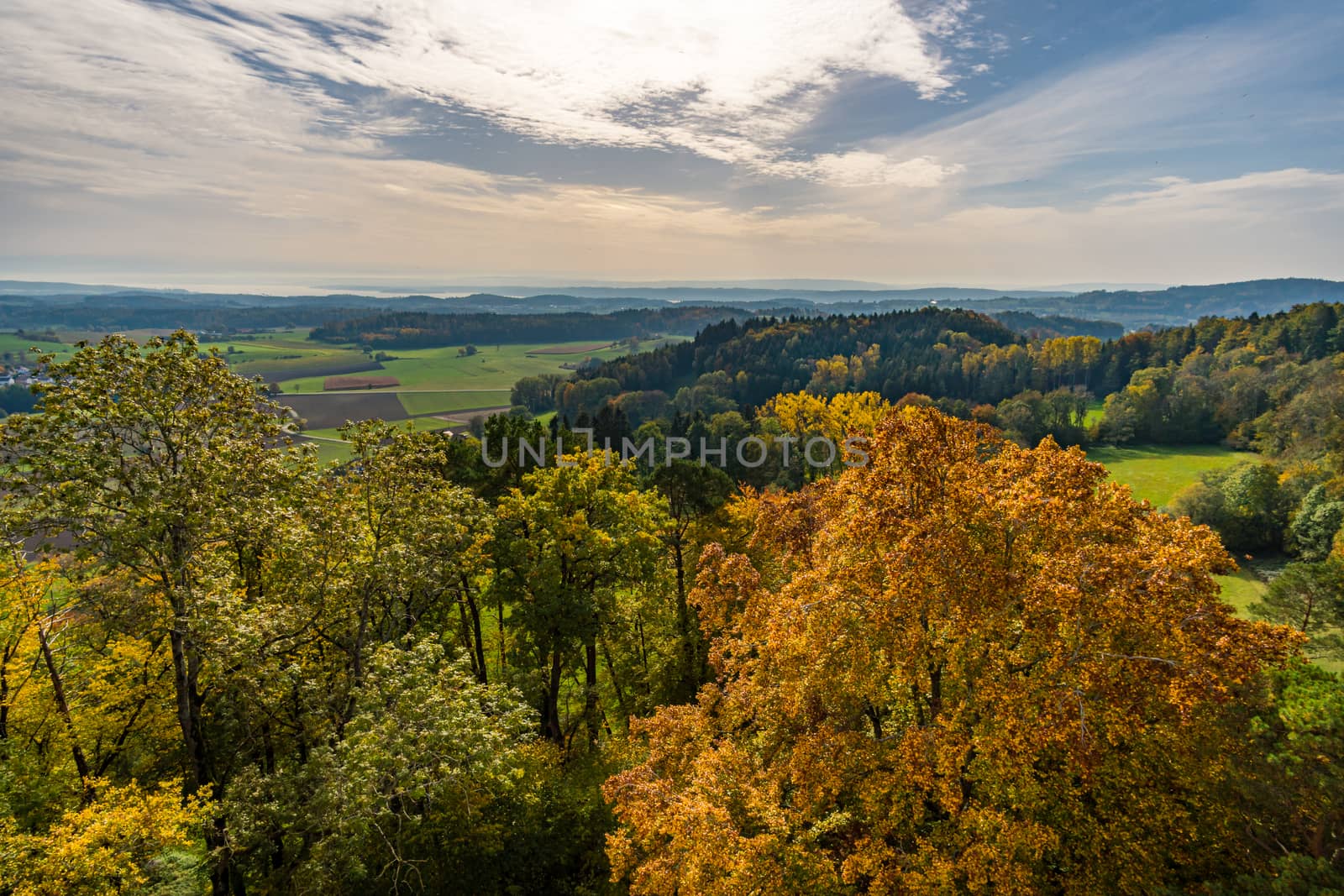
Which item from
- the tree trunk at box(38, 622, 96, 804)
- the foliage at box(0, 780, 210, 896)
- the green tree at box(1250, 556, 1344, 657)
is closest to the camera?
the foliage at box(0, 780, 210, 896)

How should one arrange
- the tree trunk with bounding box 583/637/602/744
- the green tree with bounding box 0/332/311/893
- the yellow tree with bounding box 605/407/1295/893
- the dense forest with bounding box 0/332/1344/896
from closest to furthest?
the yellow tree with bounding box 605/407/1295/893
the dense forest with bounding box 0/332/1344/896
the green tree with bounding box 0/332/311/893
the tree trunk with bounding box 583/637/602/744

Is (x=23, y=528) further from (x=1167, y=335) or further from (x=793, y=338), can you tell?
(x=1167, y=335)

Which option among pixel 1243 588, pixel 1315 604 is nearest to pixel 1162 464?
pixel 1243 588

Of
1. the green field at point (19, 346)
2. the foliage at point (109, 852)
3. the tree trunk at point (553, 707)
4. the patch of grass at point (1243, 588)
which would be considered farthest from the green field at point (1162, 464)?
the green field at point (19, 346)

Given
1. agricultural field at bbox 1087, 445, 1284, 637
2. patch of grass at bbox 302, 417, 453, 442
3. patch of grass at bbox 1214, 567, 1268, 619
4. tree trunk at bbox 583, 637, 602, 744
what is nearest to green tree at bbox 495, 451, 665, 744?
tree trunk at bbox 583, 637, 602, 744

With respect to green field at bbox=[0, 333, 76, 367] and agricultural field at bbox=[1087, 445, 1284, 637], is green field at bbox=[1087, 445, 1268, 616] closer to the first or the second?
agricultural field at bbox=[1087, 445, 1284, 637]

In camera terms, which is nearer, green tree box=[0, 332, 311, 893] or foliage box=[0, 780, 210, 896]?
foliage box=[0, 780, 210, 896]

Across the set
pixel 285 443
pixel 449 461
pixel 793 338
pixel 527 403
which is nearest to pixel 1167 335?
pixel 793 338

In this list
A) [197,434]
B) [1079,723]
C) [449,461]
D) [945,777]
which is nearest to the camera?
[1079,723]
